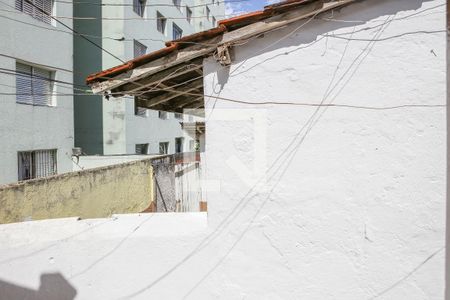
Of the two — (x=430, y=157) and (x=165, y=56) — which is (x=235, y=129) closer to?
(x=165, y=56)

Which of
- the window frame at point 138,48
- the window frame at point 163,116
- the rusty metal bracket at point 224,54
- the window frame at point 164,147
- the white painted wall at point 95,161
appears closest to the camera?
the rusty metal bracket at point 224,54

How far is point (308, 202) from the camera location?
3.31 metres

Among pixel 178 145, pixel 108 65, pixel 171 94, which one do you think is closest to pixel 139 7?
pixel 108 65

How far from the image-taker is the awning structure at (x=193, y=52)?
3168 mm

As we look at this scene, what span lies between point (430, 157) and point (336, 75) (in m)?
1.14

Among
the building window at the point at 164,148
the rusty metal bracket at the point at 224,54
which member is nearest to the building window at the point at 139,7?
the building window at the point at 164,148

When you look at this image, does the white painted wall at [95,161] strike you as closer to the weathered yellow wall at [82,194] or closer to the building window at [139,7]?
the weathered yellow wall at [82,194]

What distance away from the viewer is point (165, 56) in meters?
3.54

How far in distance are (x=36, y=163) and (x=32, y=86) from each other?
250 cm

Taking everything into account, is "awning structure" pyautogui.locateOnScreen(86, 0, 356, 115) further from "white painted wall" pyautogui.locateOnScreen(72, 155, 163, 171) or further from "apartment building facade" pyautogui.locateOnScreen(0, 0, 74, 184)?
"white painted wall" pyautogui.locateOnScreen(72, 155, 163, 171)

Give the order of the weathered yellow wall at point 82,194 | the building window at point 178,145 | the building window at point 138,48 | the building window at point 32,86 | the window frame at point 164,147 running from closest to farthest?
the weathered yellow wall at point 82,194
the building window at point 32,86
the building window at point 138,48
the window frame at point 164,147
the building window at point 178,145

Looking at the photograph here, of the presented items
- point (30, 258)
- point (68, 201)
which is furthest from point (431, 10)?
point (68, 201)

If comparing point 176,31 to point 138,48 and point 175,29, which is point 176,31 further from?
point 138,48

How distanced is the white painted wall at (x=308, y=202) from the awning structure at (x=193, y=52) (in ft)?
0.46
